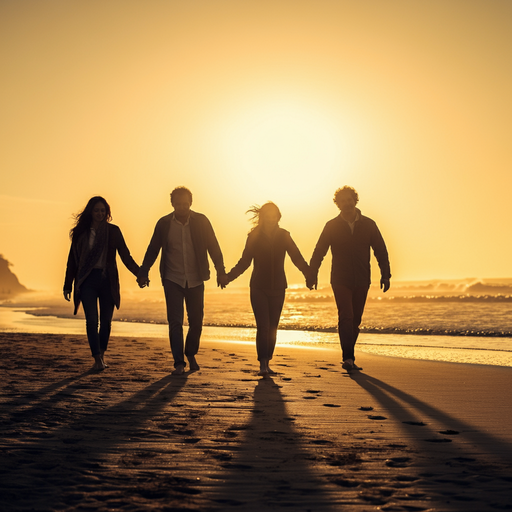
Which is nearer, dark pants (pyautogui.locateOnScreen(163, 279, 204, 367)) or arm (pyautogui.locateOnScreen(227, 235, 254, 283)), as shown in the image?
dark pants (pyautogui.locateOnScreen(163, 279, 204, 367))

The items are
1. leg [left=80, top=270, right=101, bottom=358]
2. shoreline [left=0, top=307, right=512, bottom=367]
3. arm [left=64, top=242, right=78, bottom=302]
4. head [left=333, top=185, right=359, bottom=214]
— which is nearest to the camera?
leg [left=80, top=270, right=101, bottom=358]

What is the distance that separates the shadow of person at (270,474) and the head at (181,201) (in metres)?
3.30

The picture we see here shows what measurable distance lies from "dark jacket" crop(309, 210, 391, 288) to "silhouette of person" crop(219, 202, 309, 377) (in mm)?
623

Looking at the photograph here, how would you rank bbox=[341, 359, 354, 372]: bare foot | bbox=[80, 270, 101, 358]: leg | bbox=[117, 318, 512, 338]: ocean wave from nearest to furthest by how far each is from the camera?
bbox=[80, 270, 101, 358]: leg → bbox=[341, 359, 354, 372]: bare foot → bbox=[117, 318, 512, 338]: ocean wave

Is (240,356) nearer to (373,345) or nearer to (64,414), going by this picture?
(373,345)

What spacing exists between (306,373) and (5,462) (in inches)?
165

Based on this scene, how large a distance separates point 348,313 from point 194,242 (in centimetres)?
207

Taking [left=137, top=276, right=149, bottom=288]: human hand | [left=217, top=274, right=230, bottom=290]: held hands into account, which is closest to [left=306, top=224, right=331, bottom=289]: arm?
[left=217, top=274, right=230, bottom=290]: held hands

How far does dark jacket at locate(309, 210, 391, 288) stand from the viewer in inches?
301

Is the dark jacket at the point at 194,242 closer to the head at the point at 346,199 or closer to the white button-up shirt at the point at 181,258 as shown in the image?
the white button-up shirt at the point at 181,258

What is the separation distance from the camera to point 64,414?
447 centimetres

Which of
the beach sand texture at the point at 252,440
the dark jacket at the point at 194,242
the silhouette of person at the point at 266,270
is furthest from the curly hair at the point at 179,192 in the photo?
the beach sand texture at the point at 252,440

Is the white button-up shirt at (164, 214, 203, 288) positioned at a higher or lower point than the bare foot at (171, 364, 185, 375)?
higher

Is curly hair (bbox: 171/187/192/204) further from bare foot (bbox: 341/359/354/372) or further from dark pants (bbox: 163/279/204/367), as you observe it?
bare foot (bbox: 341/359/354/372)
